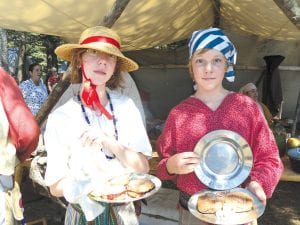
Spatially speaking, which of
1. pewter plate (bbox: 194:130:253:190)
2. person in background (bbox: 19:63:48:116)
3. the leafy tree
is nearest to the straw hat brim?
pewter plate (bbox: 194:130:253:190)

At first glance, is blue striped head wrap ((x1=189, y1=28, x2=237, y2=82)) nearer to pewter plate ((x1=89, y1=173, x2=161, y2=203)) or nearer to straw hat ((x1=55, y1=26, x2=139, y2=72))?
straw hat ((x1=55, y1=26, x2=139, y2=72))

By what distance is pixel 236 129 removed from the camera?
5.70 ft

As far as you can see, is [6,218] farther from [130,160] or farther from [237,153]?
[237,153]

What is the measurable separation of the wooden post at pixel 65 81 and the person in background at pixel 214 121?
38.3 inches

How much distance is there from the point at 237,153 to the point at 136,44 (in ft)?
10.7

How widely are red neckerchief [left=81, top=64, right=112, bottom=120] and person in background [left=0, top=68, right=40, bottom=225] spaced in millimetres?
350

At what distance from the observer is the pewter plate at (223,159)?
1.72 m

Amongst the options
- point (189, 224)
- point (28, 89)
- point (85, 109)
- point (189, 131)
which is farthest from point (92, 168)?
point (28, 89)

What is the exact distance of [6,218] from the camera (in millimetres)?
1847

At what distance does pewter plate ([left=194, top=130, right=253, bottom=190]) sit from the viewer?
5.64 ft

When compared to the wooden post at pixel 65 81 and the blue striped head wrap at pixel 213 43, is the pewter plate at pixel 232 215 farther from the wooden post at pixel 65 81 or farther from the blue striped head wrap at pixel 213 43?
the wooden post at pixel 65 81

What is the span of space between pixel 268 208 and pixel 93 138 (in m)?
3.56

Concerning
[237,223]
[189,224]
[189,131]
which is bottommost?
[189,224]

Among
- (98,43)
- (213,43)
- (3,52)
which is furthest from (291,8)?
(3,52)
